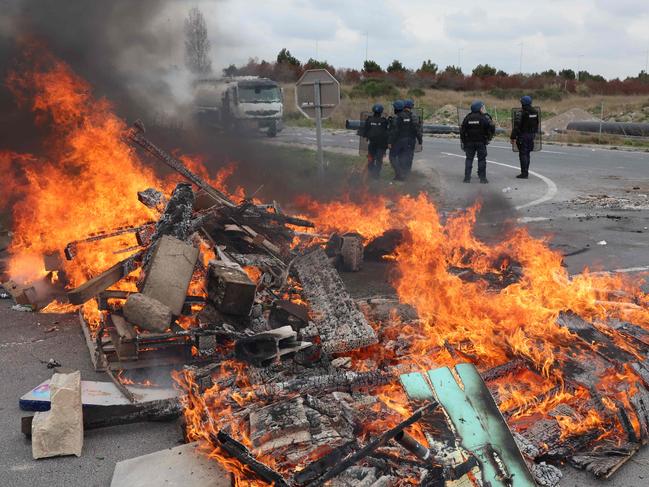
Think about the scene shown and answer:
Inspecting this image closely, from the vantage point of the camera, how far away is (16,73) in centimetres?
992

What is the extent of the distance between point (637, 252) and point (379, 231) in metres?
3.98

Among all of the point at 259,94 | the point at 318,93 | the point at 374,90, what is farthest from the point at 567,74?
the point at 318,93

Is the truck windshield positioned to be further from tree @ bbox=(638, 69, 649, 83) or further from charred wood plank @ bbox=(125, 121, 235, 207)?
tree @ bbox=(638, 69, 649, 83)

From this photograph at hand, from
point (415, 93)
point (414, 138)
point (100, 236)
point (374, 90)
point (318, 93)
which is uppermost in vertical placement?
point (374, 90)

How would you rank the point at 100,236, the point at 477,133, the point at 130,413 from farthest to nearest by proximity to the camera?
the point at 477,133, the point at 100,236, the point at 130,413

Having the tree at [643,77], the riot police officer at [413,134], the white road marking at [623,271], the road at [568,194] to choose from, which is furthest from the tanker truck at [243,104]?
the tree at [643,77]

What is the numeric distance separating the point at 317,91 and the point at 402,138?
12.9 feet

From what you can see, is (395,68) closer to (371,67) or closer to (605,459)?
(371,67)

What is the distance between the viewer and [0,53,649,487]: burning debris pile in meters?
3.73

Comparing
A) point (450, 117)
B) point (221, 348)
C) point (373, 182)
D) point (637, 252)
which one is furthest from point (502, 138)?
point (221, 348)

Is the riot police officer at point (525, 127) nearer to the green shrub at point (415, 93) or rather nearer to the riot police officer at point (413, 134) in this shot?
the riot police officer at point (413, 134)

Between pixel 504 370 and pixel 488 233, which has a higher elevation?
pixel 488 233

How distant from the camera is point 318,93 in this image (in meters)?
10.7

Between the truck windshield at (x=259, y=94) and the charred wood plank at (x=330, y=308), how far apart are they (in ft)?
66.5
